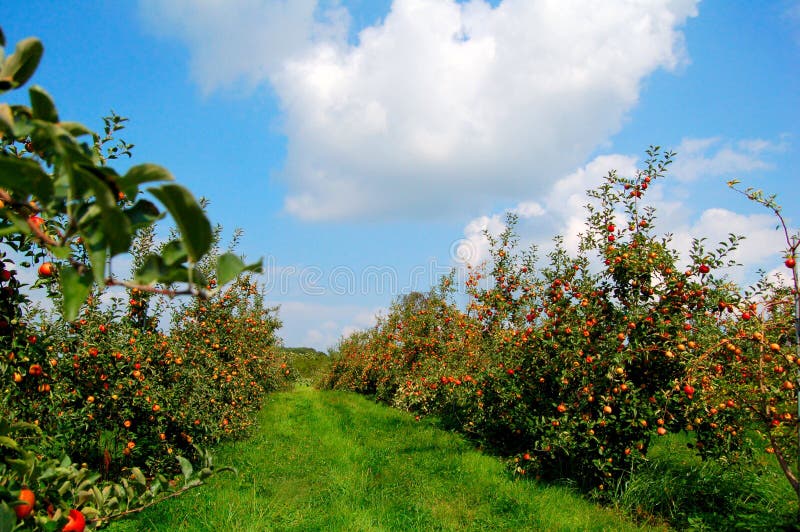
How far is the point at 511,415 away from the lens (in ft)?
23.1

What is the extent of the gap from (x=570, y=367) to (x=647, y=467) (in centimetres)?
136

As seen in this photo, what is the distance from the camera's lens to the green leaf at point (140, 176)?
0.70m

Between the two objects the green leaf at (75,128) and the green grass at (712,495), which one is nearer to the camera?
the green leaf at (75,128)

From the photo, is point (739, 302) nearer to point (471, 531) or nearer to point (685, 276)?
point (685, 276)

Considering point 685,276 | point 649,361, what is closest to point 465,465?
point 649,361

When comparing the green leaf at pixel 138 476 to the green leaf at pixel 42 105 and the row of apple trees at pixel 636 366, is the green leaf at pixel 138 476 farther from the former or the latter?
the row of apple trees at pixel 636 366

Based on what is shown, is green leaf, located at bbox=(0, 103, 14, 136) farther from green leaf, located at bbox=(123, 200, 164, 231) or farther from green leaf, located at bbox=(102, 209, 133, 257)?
green leaf, located at bbox=(102, 209, 133, 257)

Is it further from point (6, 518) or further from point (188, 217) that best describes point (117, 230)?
point (6, 518)

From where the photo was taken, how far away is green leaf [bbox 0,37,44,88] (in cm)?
89

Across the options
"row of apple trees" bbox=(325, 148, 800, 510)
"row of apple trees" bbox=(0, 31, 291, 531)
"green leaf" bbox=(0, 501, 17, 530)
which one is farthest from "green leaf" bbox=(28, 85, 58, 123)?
"row of apple trees" bbox=(325, 148, 800, 510)

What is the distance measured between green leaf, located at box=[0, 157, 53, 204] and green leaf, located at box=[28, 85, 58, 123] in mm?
168

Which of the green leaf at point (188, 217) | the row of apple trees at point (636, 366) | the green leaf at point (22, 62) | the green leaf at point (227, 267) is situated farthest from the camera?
the row of apple trees at point (636, 366)

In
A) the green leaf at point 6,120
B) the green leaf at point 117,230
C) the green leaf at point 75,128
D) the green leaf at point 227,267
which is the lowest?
the green leaf at point 227,267

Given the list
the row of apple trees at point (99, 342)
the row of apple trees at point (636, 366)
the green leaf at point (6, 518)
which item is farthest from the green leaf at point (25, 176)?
the row of apple trees at point (636, 366)
